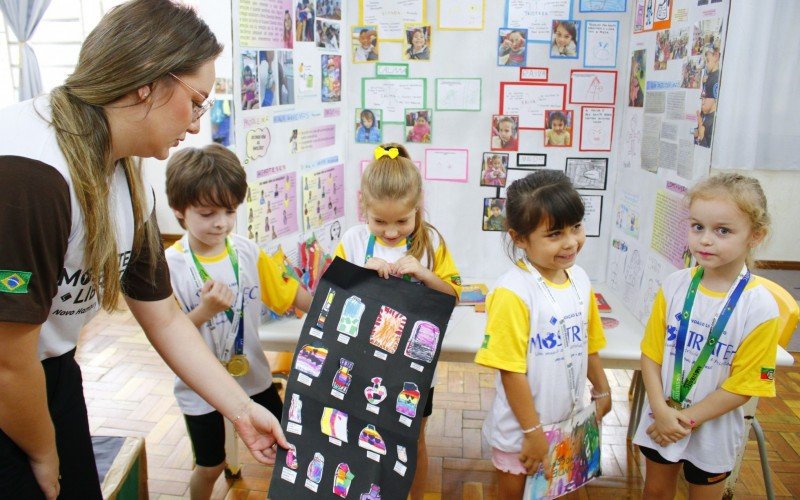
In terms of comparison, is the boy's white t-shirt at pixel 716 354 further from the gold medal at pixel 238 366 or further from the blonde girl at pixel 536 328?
the gold medal at pixel 238 366

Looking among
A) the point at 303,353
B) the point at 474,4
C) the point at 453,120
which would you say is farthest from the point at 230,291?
the point at 474,4

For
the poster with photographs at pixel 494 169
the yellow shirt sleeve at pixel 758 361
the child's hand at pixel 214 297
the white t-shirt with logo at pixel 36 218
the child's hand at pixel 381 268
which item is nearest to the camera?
the white t-shirt with logo at pixel 36 218

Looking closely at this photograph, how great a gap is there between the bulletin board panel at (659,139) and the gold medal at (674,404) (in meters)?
0.54

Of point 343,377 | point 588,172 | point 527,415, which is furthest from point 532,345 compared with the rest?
point 588,172

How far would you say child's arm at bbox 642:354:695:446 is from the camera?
186 centimetres

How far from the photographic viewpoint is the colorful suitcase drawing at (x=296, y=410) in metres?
1.47

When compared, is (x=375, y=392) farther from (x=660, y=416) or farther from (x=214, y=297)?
(x=660, y=416)

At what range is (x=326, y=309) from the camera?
1571 mm

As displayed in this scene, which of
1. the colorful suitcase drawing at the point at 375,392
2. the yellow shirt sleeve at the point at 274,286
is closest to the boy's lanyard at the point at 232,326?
the yellow shirt sleeve at the point at 274,286

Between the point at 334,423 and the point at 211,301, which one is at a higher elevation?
the point at 211,301

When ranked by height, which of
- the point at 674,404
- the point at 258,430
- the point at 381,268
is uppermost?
the point at 381,268

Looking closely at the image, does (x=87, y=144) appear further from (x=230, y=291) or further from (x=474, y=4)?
(x=474, y=4)

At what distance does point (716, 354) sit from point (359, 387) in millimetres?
1091

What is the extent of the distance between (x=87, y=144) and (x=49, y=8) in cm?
627
